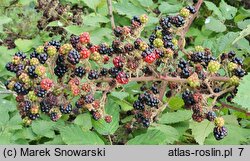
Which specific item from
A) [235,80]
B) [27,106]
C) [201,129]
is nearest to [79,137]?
[27,106]

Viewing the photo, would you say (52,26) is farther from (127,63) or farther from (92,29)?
(127,63)

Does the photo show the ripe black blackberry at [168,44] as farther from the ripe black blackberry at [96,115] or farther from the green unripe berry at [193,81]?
the ripe black blackberry at [96,115]

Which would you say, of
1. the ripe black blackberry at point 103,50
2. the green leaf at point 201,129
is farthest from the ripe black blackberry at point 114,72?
the green leaf at point 201,129

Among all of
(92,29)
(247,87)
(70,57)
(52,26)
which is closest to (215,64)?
(247,87)

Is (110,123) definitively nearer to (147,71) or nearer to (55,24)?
(147,71)

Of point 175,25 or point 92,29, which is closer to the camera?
point 175,25
